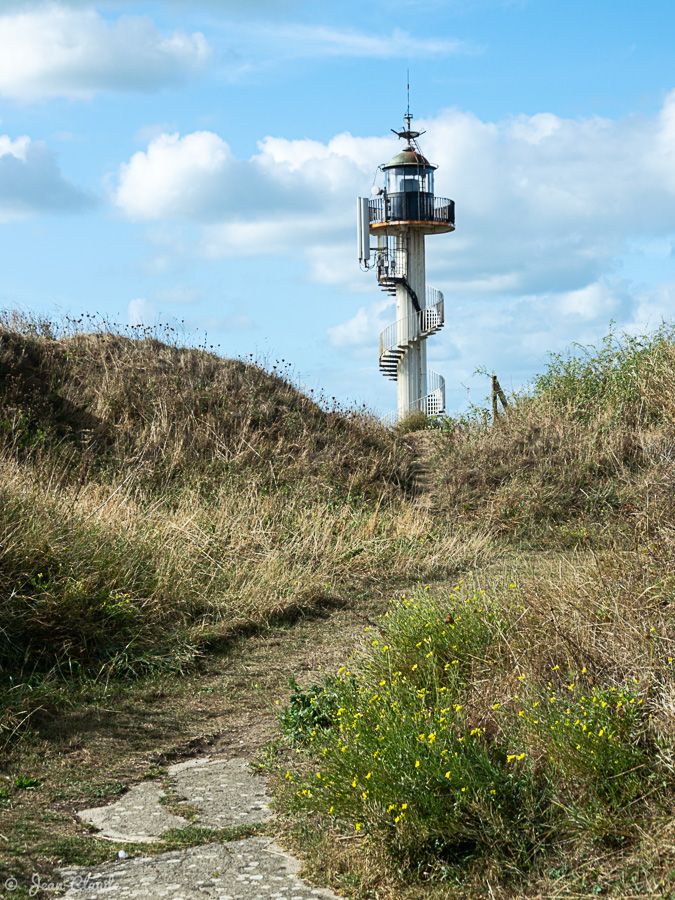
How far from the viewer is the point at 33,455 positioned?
1327 cm

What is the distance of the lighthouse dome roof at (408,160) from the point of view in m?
29.2

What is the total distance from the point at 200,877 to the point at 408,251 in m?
27.9

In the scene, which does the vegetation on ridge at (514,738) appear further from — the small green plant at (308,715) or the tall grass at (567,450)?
the tall grass at (567,450)

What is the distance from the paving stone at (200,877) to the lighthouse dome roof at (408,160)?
92.2ft

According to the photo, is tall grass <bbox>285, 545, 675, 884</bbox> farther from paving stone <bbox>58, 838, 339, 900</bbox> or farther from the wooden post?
the wooden post

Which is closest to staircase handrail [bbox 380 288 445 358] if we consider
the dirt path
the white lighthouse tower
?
the white lighthouse tower

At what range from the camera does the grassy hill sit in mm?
3461

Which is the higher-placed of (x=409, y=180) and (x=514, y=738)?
(x=409, y=180)

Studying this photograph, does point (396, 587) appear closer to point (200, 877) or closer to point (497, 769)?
point (497, 769)

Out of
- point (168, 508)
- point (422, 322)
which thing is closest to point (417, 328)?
point (422, 322)

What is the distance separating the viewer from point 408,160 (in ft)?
95.8

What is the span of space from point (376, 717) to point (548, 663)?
0.94 m

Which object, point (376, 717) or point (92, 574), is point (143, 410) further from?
point (376, 717)

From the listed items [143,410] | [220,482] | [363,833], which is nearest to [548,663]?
[363,833]
